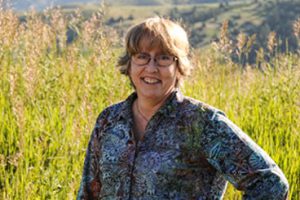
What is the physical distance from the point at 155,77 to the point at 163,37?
19 cm

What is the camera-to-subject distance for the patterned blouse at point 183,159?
8.21ft

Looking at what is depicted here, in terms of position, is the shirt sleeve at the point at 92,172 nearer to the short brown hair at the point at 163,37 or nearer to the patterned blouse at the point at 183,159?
the patterned blouse at the point at 183,159

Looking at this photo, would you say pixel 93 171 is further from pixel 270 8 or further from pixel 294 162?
pixel 270 8

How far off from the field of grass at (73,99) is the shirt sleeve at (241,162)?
3.91 feet

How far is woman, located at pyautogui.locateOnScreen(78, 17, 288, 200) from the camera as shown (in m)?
2.55

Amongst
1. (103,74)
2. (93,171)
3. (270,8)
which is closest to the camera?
(93,171)

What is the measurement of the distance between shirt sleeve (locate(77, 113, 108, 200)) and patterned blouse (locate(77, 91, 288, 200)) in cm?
13

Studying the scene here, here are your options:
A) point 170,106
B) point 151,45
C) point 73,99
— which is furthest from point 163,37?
point 73,99

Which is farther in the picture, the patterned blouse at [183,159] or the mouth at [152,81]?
the mouth at [152,81]

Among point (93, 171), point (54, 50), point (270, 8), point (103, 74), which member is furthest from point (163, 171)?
point (270, 8)

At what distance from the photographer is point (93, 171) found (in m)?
3.17

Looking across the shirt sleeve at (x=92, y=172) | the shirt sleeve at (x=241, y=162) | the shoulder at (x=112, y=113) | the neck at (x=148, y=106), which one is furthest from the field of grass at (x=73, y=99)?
the shirt sleeve at (x=241, y=162)

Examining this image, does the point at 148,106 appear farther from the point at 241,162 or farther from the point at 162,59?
the point at 241,162

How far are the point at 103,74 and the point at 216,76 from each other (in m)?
1.06
